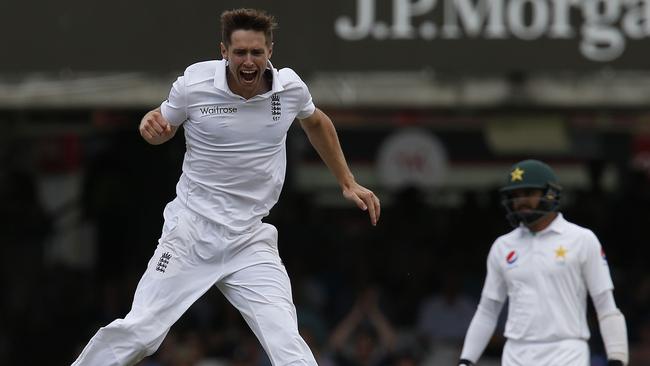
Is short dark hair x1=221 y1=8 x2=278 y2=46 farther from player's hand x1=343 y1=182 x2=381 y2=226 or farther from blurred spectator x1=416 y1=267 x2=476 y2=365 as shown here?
blurred spectator x1=416 y1=267 x2=476 y2=365

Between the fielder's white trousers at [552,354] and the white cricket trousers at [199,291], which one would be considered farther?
the fielder's white trousers at [552,354]

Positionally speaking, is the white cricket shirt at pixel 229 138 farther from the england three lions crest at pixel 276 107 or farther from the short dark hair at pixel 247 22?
the short dark hair at pixel 247 22

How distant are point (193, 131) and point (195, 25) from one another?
4832mm

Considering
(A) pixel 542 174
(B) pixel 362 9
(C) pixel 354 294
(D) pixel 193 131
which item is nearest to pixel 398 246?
(C) pixel 354 294

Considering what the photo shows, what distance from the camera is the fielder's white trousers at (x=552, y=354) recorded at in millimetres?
8961

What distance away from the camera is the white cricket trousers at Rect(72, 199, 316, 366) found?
7656 mm

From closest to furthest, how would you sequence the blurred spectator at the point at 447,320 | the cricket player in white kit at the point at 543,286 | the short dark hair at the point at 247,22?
the short dark hair at the point at 247,22 → the cricket player in white kit at the point at 543,286 → the blurred spectator at the point at 447,320

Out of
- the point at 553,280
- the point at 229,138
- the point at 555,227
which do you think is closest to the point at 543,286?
the point at 553,280

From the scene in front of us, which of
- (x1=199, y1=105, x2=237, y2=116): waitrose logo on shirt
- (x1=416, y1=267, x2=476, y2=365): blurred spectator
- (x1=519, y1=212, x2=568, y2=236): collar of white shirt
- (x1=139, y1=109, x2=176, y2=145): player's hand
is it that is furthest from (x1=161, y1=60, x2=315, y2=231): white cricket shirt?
(x1=416, y1=267, x2=476, y2=365): blurred spectator

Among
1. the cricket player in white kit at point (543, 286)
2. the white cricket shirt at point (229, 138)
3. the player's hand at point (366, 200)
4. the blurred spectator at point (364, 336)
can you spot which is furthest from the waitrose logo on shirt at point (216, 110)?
the blurred spectator at point (364, 336)

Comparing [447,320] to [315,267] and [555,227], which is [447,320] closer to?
[315,267]

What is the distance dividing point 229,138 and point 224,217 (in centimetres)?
42

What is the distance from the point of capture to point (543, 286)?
902 cm

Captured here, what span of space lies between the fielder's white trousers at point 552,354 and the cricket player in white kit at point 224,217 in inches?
67.9
